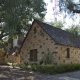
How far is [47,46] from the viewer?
2631 centimetres

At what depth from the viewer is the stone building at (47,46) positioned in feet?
83.5

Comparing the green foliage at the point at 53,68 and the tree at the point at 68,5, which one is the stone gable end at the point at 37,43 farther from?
the tree at the point at 68,5

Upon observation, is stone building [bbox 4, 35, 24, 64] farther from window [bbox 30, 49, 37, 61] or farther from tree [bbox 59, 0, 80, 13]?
tree [bbox 59, 0, 80, 13]

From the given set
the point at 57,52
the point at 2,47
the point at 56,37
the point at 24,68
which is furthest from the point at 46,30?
the point at 2,47

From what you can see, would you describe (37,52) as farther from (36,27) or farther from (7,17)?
(7,17)

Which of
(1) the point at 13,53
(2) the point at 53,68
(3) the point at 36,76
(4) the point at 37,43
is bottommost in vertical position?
(3) the point at 36,76

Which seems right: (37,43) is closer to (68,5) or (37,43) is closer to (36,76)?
(36,76)

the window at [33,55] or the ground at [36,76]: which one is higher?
the window at [33,55]

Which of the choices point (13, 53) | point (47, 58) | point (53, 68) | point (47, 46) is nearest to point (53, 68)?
point (53, 68)

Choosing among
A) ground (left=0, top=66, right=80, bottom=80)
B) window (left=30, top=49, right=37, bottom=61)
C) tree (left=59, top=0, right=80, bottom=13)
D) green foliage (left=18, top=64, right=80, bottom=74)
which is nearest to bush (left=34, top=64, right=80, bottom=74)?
green foliage (left=18, top=64, right=80, bottom=74)

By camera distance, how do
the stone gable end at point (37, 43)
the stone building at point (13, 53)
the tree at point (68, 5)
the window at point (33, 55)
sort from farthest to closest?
the stone building at point (13, 53)
the window at point (33, 55)
the stone gable end at point (37, 43)
the tree at point (68, 5)

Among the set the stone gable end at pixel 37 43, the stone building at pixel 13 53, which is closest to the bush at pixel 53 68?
the stone gable end at pixel 37 43

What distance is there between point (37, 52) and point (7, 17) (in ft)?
32.8

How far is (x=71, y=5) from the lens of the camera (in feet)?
40.7
